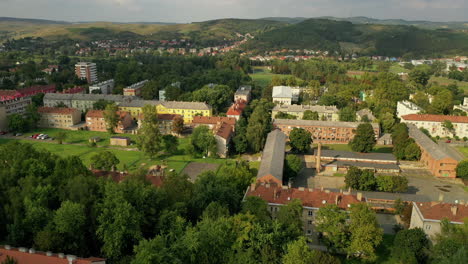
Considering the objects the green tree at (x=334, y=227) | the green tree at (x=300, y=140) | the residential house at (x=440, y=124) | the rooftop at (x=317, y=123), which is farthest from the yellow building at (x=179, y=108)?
the green tree at (x=334, y=227)

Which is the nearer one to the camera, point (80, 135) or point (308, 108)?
point (80, 135)

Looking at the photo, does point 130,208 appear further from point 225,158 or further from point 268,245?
point 225,158

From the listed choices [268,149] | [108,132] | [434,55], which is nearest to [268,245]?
[268,149]

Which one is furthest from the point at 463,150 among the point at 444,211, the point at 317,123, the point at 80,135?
the point at 80,135

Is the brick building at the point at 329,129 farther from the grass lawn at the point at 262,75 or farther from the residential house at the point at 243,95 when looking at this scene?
the grass lawn at the point at 262,75

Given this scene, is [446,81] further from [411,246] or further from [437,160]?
[411,246]

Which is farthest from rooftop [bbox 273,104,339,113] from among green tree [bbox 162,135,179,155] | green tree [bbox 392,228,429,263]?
green tree [bbox 392,228,429,263]
